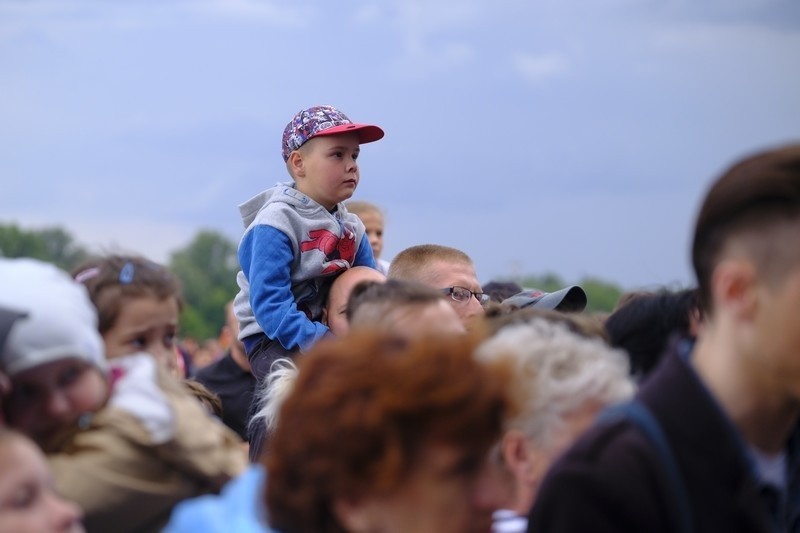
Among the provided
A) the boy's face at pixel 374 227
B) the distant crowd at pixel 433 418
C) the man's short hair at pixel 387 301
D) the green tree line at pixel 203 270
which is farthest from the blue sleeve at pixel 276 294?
the green tree line at pixel 203 270

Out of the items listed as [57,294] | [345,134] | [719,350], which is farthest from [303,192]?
[719,350]

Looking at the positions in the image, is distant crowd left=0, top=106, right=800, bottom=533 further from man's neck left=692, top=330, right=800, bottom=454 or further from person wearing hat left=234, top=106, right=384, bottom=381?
person wearing hat left=234, top=106, right=384, bottom=381

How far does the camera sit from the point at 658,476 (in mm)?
2498

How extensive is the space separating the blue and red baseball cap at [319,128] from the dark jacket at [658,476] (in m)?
4.14

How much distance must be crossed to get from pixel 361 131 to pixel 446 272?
1111 millimetres

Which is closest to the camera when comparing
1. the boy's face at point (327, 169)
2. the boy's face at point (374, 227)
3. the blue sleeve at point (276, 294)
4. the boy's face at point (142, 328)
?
the boy's face at point (142, 328)

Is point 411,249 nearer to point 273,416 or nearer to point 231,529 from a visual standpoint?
point 273,416

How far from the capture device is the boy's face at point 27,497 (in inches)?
98.1

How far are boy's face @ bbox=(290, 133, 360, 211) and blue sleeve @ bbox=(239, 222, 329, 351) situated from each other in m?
0.44

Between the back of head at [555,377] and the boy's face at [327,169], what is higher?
the boy's face at [327,169]

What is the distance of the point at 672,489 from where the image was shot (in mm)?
2492

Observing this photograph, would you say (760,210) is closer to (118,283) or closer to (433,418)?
(433,418)

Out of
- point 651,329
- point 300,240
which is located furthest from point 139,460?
point 300,240

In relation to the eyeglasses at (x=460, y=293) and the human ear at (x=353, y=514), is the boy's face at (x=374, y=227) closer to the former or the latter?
the eyeglasses at (x=460, y=293)
